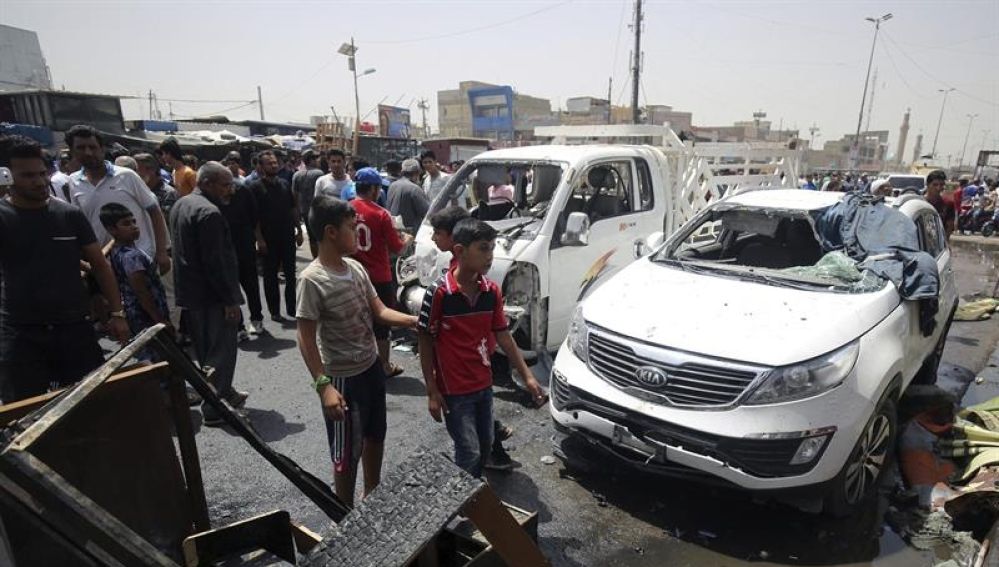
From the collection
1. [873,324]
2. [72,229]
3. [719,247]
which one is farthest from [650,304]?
[72,229]

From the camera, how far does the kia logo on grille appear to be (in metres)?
2.87

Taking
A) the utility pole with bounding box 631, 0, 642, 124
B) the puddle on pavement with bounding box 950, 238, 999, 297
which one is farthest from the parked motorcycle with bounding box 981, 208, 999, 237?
the utility pole with bounding box 631, 0, 642, 124

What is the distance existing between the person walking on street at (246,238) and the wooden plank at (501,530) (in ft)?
16.0

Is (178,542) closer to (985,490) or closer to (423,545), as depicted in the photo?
(423,545)

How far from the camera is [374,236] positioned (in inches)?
174

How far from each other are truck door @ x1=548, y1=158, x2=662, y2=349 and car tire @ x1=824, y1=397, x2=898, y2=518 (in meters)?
2.37

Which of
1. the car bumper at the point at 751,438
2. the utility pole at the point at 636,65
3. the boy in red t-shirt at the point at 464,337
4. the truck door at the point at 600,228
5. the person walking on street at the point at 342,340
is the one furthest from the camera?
the utility pole at the point at 636,65

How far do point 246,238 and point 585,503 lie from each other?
4.45 metres

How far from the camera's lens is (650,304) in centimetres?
332

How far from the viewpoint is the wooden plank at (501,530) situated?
1395 mm

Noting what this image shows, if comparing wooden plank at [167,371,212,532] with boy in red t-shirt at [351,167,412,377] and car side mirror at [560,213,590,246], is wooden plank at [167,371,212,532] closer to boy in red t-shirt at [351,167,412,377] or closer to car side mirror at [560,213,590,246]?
boy in red t-shirt at [351,167,412,377]

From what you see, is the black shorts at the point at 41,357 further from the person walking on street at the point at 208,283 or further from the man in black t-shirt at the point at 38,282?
the person walking on street at the point at 208,283

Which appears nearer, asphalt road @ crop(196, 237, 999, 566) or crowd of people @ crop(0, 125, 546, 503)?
crowd of people @ crop(0, 125, 546, 503)

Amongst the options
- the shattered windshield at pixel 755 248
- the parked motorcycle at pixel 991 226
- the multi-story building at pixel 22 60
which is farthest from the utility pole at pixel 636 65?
the multi-story building at pixel 22 60
